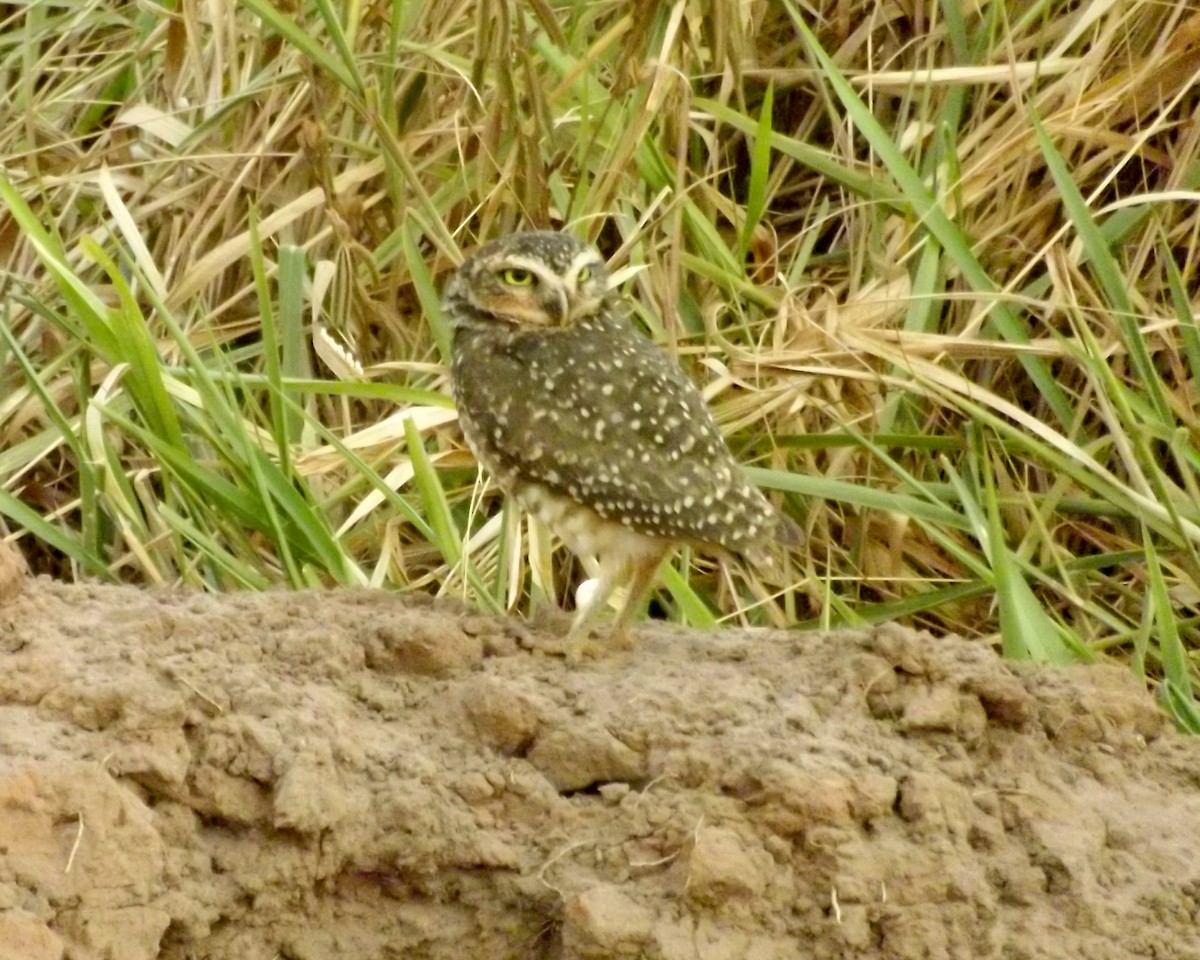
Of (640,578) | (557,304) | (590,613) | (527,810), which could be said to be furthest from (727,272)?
(527,810)

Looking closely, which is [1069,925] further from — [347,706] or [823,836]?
[347,706]

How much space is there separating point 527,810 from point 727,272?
2.10 meters

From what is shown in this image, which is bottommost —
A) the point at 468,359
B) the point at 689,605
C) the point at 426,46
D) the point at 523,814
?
the point at 689,605

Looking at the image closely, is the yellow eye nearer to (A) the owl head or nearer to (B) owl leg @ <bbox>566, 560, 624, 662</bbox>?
(A) the owl head

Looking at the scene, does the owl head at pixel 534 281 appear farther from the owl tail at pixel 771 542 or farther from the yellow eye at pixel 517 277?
the owl tail at pixel 771 542

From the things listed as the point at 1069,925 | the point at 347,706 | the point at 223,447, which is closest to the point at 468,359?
the point at 223,447

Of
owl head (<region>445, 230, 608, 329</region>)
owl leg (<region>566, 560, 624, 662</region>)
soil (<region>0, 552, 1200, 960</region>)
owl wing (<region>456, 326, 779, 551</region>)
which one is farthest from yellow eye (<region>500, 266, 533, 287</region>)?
soil (<region>0, 552, 1200, 960</region>)

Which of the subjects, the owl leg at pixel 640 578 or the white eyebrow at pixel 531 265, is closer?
the owl leg at pixel 640 578

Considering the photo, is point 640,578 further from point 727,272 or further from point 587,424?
point 727,272

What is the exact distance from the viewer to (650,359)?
3.08 m

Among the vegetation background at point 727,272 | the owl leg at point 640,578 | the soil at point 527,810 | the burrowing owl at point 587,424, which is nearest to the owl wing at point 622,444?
the burrowing owl at point 587,424

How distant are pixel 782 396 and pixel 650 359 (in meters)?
0.92

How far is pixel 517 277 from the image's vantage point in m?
3.09

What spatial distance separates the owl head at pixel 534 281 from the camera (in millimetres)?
3070
